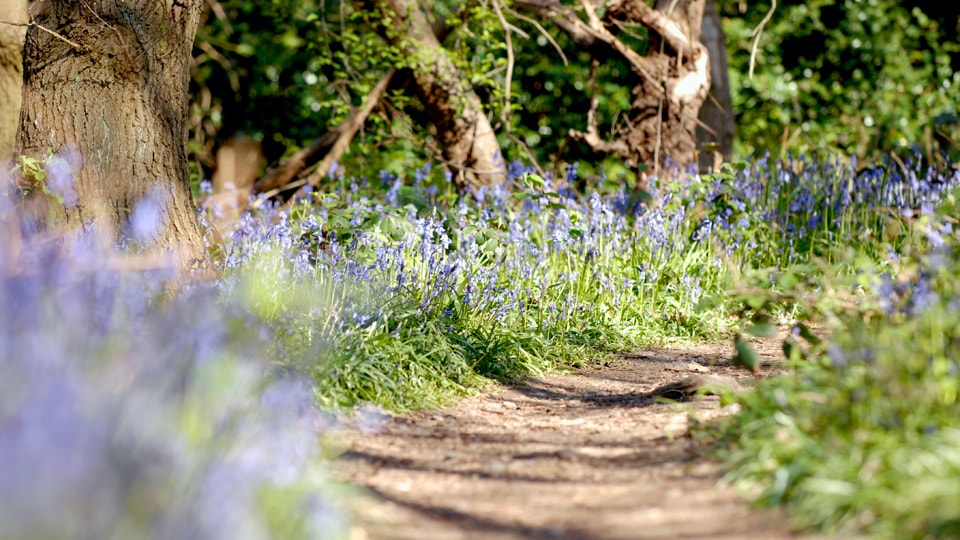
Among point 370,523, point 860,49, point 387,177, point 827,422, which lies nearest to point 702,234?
point 387,177

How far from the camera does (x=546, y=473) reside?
3.27 meters

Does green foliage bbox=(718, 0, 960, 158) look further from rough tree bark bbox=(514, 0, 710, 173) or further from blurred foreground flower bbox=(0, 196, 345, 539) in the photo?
blurred foreground flower bbox=(0, 196, 345, 539)

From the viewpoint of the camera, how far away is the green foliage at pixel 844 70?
11.3 m

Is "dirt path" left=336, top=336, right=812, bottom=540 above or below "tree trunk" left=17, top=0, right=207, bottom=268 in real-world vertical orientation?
below

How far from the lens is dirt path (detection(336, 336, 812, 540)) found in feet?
8.78

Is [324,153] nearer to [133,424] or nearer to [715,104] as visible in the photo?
[715,104]

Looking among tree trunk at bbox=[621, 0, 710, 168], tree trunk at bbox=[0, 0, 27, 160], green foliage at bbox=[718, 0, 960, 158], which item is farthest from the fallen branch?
Answer: green foliage at bbox=[718, 0, 960, 158]

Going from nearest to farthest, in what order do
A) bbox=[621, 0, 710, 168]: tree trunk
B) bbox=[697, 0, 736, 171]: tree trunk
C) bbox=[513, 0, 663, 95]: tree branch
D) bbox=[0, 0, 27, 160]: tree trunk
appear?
bbox=[0, 0, 27, 160]: tree trunk < bbox=[621, 0, 710, 168]: tree trunk < bbox=[513, 0, 663, 95]: tree branch < bbox=[697, 0, 736, 171]: tree trunk

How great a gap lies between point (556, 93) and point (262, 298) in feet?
23.9

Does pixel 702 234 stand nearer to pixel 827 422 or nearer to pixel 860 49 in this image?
pixel 827 422

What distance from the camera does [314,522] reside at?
2.35m

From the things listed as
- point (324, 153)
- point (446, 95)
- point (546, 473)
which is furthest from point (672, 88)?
point (546, 473)

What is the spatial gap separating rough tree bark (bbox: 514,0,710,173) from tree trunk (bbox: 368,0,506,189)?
0.79 m

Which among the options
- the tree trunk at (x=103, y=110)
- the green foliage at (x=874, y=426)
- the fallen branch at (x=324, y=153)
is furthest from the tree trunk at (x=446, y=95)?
the green foliage at (x=874, y=426)
